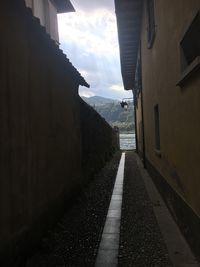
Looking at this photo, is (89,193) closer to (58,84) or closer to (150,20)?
(58,84)

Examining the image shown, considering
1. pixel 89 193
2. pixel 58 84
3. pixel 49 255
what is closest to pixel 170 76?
pixel 58 84

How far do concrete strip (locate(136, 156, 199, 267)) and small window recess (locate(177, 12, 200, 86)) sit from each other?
7.05 ft

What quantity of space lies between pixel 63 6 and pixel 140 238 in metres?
10.7

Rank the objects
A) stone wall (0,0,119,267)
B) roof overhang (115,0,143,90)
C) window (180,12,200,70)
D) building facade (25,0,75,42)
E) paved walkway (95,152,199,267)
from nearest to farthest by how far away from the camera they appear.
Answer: stone wall (0,0,119,267) < window (180,12,200,70) < paved walkway (95,152,199,267) < building facade (25,0,75,42) < roof overhang (115,0,143,90)

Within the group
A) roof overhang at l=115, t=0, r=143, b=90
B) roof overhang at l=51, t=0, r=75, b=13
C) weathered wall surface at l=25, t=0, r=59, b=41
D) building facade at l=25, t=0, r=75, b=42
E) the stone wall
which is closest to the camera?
the stone wall

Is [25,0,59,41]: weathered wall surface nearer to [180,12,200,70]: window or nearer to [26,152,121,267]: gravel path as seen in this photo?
[26,152,121,267]: gravel path

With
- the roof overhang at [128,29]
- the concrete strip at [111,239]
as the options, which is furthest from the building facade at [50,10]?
the concrete strip at [111,239]

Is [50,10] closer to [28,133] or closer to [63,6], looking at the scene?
[63,6]

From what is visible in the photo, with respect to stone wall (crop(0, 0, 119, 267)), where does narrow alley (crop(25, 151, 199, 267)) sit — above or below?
below

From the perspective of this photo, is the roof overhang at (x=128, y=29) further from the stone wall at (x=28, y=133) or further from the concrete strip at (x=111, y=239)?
the concrete strip at (x=111, y=239)

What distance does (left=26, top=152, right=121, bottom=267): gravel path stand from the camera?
424 cm

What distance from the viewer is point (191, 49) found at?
468cm

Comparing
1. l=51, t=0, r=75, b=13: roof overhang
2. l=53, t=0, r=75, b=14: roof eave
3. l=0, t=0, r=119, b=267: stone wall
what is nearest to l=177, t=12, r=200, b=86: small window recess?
l=0, t=0, r=119, b=267: stone wall

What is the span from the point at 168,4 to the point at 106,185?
6131 millimetres
